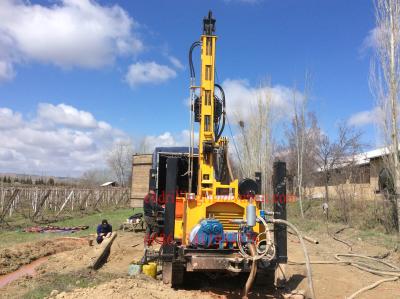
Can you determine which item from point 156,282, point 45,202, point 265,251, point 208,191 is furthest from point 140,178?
point 45,202

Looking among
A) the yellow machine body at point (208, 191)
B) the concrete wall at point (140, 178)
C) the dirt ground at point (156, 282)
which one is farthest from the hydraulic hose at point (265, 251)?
the concrete wall at point (140, 178)

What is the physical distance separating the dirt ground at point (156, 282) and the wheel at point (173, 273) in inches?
6.7

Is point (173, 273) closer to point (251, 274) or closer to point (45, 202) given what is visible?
point (251, 274)

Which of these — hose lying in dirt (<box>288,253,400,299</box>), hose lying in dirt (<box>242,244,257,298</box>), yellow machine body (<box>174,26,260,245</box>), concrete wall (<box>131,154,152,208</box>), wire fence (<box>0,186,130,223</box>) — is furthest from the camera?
wire fence (<box>0,186,130,223</box>)

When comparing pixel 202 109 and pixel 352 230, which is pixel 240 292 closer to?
pixel 202 109

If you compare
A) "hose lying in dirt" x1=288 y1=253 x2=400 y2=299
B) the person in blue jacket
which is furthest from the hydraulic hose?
the person in blue jacket

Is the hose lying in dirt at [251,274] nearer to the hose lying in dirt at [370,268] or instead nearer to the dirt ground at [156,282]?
the dirt ground at [156,282]

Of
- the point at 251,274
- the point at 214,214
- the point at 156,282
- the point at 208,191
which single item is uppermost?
the point at 208,191

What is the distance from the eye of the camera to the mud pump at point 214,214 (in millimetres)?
6910

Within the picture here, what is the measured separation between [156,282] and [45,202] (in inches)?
878

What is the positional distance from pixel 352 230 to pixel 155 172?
827 cm

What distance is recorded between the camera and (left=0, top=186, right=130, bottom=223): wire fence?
78.1 ft

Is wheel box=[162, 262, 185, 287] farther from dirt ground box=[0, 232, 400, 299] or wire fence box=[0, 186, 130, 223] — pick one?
wire fence box=[0, 186, 130, 223]

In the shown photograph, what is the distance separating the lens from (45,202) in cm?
2827
